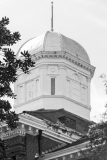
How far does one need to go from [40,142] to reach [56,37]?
13.9 meters

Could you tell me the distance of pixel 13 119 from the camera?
1511 inches

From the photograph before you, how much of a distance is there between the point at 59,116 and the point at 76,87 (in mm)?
5247

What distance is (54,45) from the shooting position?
71438mm

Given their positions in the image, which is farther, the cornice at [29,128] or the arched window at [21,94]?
the arched window at [21,94]

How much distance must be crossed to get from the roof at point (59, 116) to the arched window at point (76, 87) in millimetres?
1835

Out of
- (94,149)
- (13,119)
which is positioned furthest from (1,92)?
Answer: (94,149)

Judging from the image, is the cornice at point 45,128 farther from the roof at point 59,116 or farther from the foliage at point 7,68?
the foliage at point 7,68

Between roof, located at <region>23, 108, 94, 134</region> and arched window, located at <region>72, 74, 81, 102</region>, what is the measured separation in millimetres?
1835

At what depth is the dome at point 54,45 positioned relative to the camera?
71125 mm

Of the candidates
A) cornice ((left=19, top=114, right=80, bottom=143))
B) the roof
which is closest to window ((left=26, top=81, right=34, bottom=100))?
the roof

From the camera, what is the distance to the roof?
215ft

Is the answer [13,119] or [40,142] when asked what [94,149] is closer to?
[13,119]

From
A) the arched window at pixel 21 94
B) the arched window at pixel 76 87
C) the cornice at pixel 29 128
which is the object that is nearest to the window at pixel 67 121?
the arched window at pixel 76 87

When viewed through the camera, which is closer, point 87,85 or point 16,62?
point 16,62
